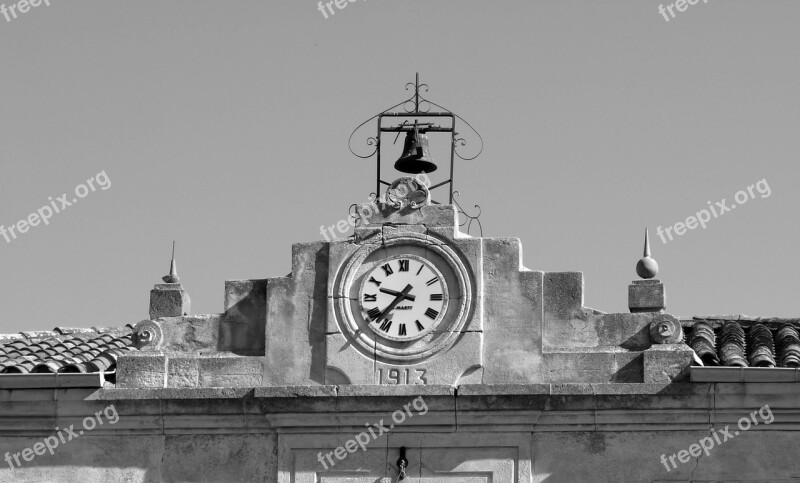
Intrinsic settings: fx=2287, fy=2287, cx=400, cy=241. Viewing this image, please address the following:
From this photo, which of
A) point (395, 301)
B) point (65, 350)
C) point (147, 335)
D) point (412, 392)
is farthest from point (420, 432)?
point (65, 350)

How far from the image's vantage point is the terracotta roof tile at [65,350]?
80.8ft

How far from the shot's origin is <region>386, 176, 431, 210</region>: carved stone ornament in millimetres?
24141

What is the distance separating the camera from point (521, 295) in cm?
2386

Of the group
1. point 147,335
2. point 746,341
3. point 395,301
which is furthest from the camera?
point 746,341

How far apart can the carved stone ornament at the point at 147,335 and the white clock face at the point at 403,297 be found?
2.23 metres

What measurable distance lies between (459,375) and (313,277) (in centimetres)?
190

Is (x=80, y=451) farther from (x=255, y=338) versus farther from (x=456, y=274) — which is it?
(x=456, y=274)

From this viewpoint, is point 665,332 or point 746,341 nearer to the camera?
point 665,332

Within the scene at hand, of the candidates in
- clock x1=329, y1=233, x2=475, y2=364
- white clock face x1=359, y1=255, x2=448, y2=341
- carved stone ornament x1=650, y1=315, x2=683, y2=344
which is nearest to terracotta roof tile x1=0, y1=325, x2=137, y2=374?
clock x1=329, y1=233, x2=475, y2=364

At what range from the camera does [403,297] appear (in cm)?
2397

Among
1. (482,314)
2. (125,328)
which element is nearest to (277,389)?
(482,314)

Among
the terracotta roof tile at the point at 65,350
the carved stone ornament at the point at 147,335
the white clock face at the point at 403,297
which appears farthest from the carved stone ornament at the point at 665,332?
the terracotta roof tile at the point at 65,350

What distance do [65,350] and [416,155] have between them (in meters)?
4.64

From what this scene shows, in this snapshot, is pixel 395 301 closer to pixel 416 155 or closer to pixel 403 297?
pixel 403 297
